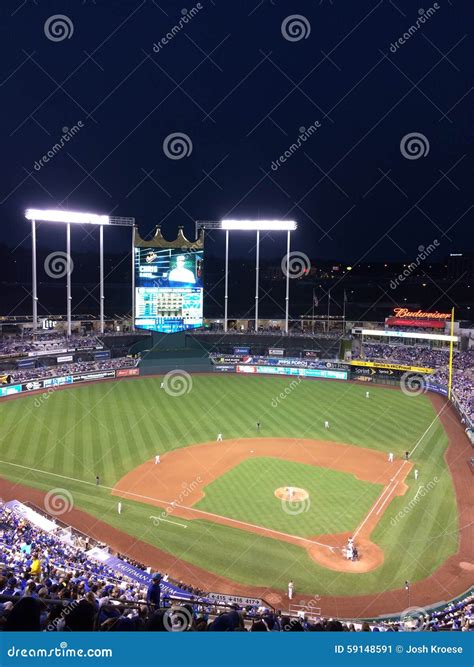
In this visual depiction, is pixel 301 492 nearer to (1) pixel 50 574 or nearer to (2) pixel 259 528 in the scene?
(2) pixel 259 528

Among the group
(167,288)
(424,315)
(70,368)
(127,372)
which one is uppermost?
(167,288)

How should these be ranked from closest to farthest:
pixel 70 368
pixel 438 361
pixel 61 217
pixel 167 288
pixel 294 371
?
pixel 70 368 → pixel 167 288 → pixel 438 361 → pixel 61 217 → pixel 294 371

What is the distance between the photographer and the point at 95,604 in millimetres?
5816

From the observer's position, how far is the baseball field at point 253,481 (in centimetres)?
1781

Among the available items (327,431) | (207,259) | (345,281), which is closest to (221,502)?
(327,431)

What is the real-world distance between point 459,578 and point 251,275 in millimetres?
103245

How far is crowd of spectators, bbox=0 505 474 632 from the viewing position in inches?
155

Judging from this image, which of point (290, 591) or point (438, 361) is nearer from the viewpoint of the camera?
point (290, 591)

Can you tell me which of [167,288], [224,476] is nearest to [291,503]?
[224,476]

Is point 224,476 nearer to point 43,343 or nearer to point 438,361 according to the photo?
point 43,343

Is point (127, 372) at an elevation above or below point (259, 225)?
below

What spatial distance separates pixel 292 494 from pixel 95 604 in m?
18.1

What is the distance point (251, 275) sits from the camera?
11762 cm

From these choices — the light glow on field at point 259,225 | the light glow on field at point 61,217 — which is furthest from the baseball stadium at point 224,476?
the light glow on field at point 259,225
